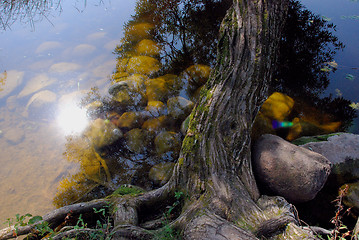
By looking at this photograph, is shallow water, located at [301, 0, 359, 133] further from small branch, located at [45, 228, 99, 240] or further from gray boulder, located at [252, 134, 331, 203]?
small branch, located at [45, 228, 99, 240]

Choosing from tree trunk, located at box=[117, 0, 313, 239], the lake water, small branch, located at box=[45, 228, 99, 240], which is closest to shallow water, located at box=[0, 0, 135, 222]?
the lake water

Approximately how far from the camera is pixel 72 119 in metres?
4.97

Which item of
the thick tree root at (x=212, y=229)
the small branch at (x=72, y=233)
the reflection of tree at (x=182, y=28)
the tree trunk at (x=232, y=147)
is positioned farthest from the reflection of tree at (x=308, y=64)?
the small branch at (x=72, y=233)

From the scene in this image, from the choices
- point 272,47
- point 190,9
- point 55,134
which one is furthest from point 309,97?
point 55,134

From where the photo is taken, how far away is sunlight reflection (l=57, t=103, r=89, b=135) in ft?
15.6

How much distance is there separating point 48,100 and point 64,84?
681 millimetres

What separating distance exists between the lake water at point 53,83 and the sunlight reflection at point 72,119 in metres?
0.02

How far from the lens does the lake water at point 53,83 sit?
13.6ft

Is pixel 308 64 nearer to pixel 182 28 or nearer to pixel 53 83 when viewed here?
pixel 182 28

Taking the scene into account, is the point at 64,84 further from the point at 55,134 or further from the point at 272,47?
the point at 272,47

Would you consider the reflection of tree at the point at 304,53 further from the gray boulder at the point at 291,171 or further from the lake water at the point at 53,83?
the gray boulder at the point at 291,171

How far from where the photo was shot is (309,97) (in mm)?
5059

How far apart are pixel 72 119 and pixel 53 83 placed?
1758mm

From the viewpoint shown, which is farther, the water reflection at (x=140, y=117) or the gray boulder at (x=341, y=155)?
the water reflection at (x=140, y=117)
